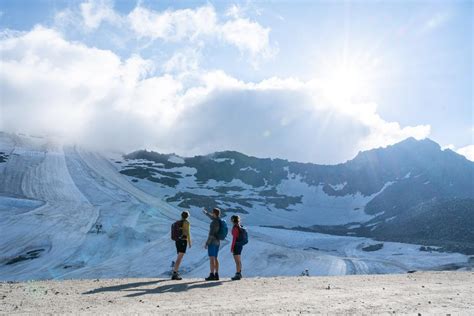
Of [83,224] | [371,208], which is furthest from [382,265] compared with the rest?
[371,208]

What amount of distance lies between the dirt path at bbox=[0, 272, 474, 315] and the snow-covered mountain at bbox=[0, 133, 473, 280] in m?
37.4

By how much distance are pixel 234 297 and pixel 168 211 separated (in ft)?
279

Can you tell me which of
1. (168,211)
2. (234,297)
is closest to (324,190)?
(168,211)

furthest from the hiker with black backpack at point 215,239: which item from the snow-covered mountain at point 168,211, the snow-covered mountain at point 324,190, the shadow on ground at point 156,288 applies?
the snow-covered mountain at point 324,190

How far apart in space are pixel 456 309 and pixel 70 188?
9170cm

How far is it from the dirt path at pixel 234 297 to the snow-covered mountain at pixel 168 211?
37.4 m

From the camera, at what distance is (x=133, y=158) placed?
17838 cm

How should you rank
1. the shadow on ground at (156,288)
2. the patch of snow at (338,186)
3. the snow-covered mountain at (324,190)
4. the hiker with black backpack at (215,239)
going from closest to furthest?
the shadow on ground at (156,288) < the hiker with black backpack at (215,239) < the snow-covered mountain at (324,190) < the patch of snow at (338,186)

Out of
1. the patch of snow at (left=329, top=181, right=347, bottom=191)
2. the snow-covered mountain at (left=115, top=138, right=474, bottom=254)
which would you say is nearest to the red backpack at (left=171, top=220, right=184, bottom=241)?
the snow-covered mountain at (left=115, top=138, right=474, bottom=254)

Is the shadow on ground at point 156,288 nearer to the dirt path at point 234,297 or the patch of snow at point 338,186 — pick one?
the dirt path at point 234,297

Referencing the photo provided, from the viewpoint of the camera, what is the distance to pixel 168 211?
93.9m

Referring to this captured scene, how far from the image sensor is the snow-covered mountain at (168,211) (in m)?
54.0

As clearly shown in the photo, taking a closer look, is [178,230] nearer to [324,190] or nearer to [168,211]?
[168,211]

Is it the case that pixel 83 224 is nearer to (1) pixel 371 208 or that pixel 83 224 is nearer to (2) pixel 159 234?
(2) pixel 159 234
